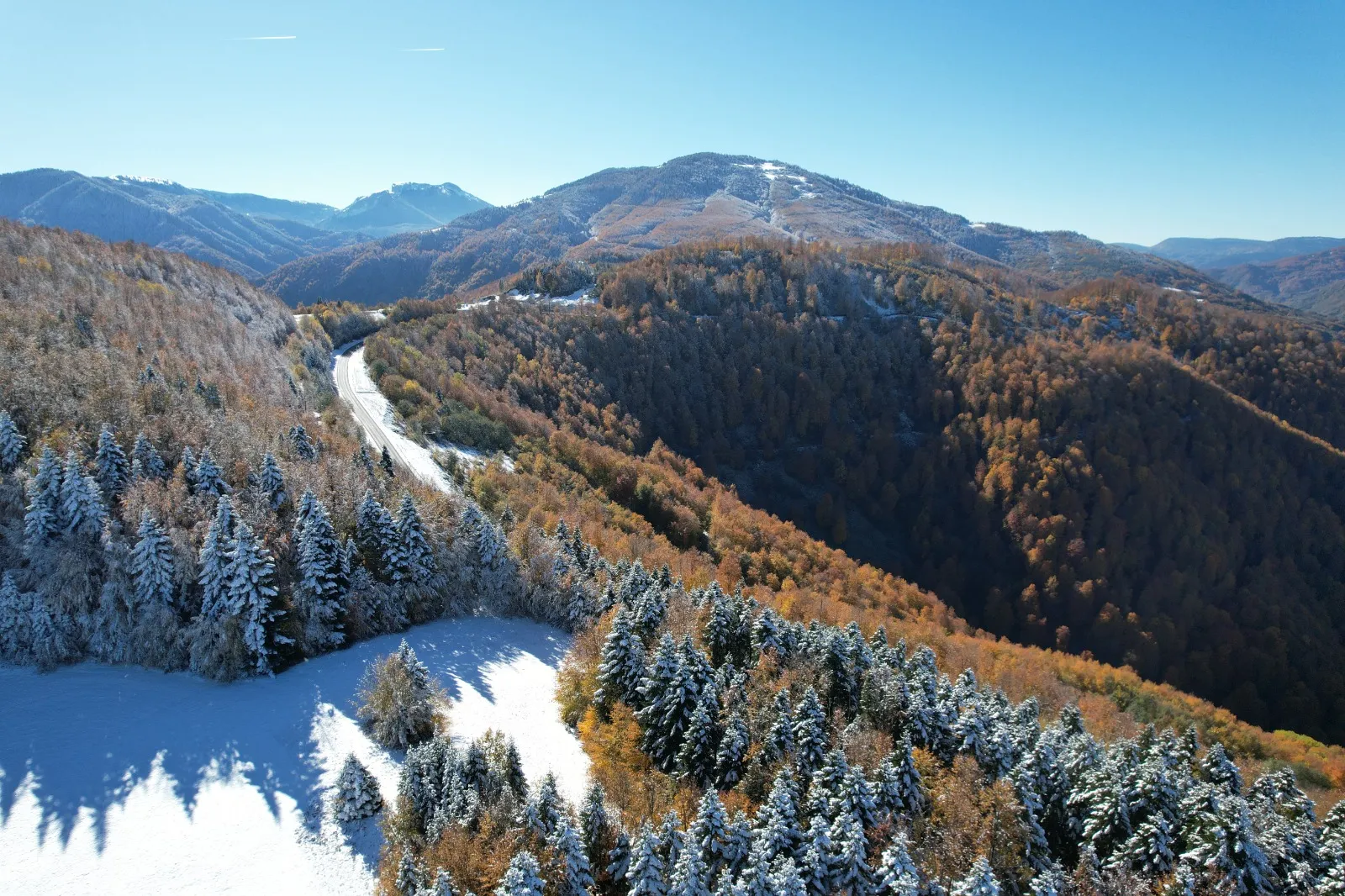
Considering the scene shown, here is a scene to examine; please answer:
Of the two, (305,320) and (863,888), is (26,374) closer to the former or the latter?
(863,888)

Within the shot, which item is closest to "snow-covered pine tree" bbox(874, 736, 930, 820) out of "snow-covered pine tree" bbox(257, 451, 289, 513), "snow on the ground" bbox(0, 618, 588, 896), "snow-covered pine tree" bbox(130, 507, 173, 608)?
"snow on the ground" bbox(0, 618, 588, 896)

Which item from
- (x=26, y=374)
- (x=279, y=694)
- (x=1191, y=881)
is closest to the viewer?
(x=1191, y=881)

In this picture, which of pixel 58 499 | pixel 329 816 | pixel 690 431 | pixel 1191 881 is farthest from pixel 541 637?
pixel 690 431

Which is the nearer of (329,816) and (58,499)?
(329,816)

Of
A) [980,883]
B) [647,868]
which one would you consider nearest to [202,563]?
[647,868]

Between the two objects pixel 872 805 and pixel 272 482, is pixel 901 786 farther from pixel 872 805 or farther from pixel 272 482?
pixel 272 482
